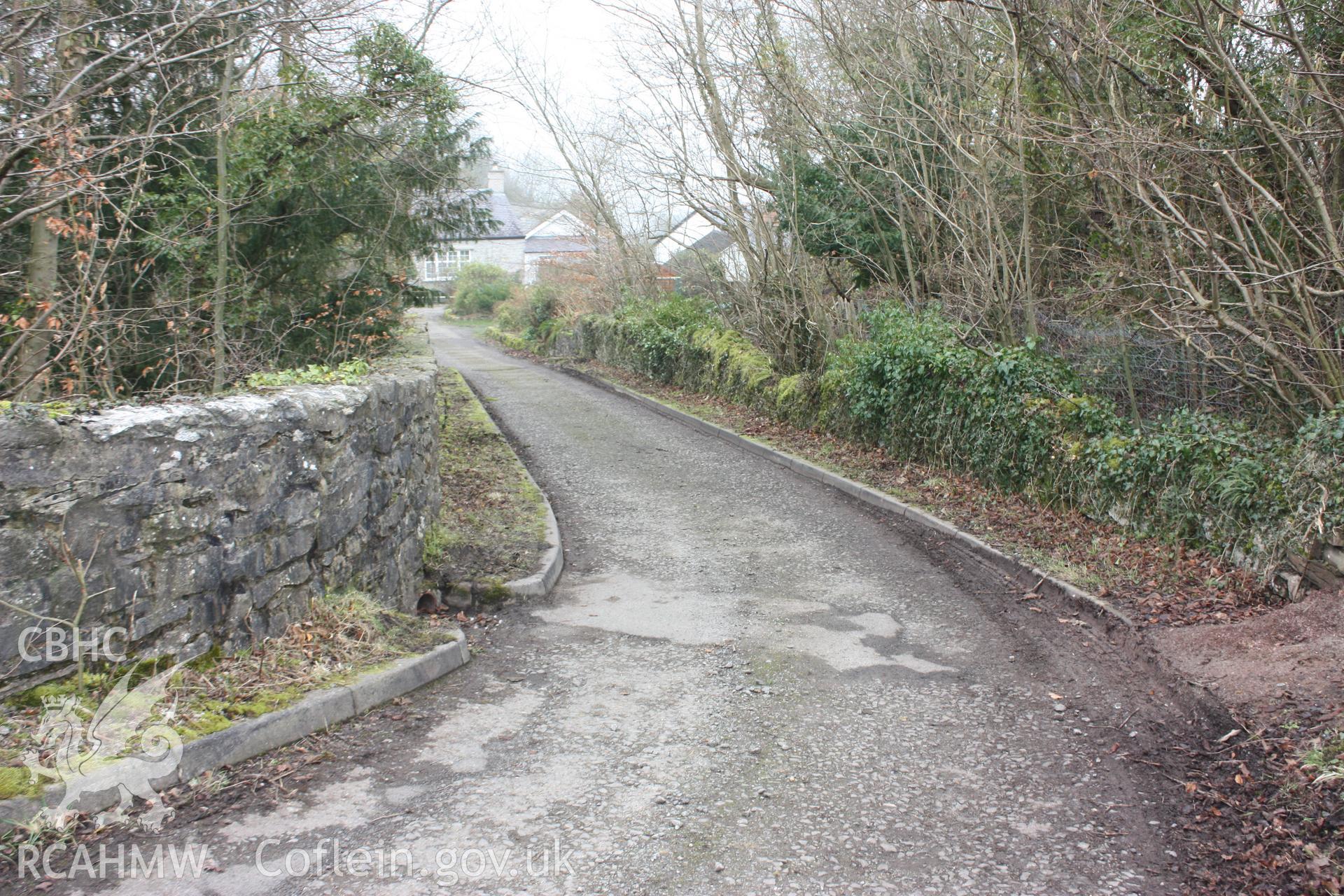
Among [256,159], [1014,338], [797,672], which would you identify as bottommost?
[797,672]

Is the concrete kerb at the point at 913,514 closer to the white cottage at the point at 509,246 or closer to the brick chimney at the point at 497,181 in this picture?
the white cottage at the point at 509,246

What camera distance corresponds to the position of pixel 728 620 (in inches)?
282

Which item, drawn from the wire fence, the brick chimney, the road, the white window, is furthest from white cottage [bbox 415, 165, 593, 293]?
the road

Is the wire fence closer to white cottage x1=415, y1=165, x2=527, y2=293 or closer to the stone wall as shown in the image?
the stone wall

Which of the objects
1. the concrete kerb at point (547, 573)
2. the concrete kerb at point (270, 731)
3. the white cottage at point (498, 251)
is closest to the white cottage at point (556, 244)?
the white cottage at point (498, 251)

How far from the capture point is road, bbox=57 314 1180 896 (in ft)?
12.6

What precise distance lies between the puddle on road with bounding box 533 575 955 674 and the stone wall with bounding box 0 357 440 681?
66.1 inches

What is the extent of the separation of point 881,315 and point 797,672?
758 centimetres

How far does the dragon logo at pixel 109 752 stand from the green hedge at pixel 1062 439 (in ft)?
22.0

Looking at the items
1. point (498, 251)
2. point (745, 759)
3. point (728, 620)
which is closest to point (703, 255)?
point (728, 620)

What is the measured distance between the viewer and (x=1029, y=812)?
14.2 feet

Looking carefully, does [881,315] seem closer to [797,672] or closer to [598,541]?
[598,541]

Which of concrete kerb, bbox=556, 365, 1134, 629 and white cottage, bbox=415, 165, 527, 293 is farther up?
white cottage, bbox=415, 165, 527, 293

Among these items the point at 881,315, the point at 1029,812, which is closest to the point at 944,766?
the point at 1029,812
